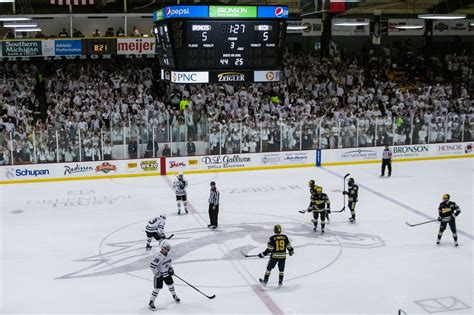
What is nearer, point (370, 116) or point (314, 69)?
point (370, 116)

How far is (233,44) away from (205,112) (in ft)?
28.8

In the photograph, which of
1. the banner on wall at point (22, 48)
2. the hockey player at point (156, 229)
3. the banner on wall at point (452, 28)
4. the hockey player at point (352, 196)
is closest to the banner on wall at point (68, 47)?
the banner on wall at point (22, 48)

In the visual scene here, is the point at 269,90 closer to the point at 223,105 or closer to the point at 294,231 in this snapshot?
the point at 223,105

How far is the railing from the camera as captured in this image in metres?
19.7

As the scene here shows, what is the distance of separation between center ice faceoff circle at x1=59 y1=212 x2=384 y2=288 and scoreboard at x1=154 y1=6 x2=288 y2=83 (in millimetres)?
3648

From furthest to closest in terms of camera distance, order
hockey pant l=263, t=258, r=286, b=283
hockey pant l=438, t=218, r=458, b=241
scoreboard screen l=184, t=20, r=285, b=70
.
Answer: scoreboard screen l=184, t=20, r=285, b=70 → hockey pant l=438, t=218, r=458, b=241 → hockey pant l=263, t=258, r=286, b=283

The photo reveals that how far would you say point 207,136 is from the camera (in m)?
21.1

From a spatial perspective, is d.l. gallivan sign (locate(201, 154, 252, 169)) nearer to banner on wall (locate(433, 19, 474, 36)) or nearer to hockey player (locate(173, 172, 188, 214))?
hockey player (locate(173, 172, 188, 214))

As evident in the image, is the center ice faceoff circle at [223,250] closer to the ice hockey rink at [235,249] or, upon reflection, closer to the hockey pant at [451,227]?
the ice hockey rink at [235,249]

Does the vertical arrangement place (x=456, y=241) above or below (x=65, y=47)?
below

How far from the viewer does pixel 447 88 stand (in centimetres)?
2803

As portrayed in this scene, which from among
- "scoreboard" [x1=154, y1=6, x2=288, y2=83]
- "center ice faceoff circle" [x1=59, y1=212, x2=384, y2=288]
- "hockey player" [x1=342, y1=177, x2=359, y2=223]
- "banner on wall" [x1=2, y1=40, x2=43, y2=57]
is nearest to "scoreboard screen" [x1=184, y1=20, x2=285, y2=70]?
"scoreboard" [x1=154, y1=6, x2=288, y2=83]

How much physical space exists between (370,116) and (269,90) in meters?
4.80

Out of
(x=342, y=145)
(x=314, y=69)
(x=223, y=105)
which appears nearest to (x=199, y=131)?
(x=223, y=105)
